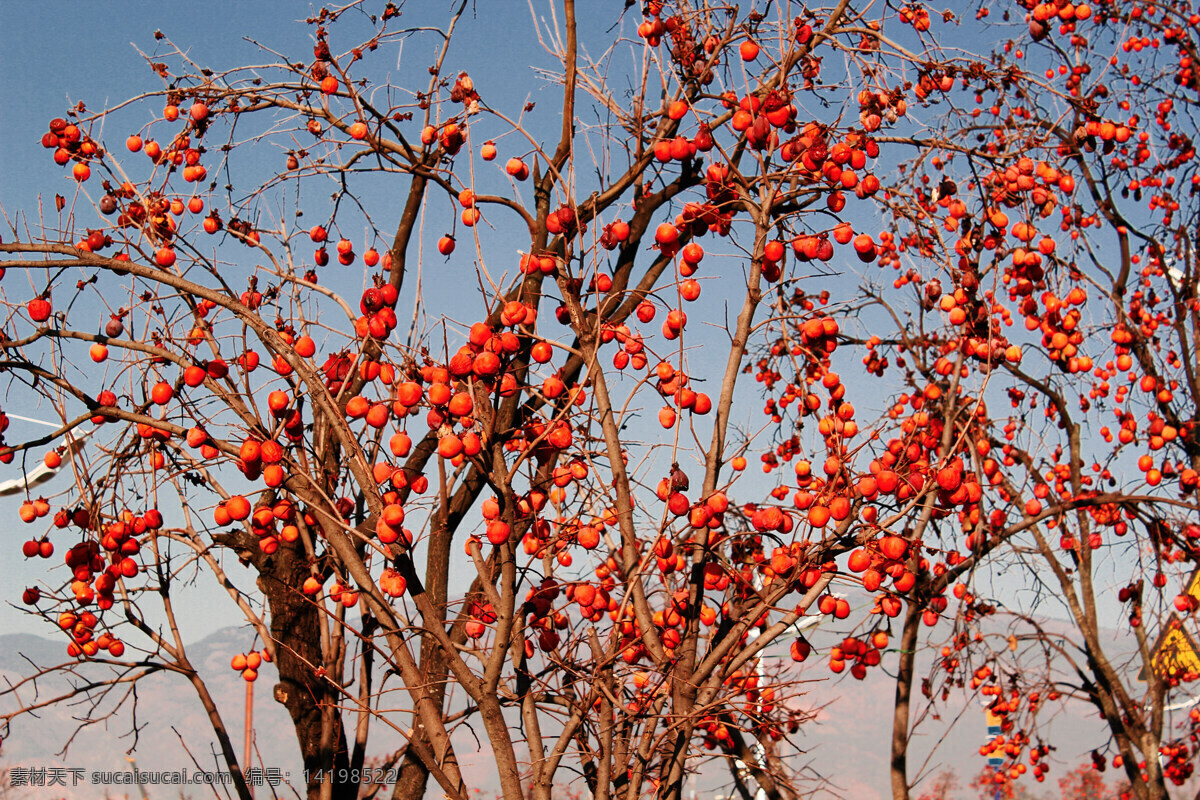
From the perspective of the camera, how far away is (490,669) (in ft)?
8.88

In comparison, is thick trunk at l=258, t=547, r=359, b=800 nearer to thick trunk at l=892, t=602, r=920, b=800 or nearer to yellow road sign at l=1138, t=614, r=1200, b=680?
thick trunk at l=892, t=602, r=920, b=800

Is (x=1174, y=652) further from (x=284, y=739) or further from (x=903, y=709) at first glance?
(x=284, y=739)

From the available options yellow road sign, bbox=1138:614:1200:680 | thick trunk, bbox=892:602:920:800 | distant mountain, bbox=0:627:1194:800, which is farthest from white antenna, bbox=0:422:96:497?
distant mountain, bbox=0:627:1194:800

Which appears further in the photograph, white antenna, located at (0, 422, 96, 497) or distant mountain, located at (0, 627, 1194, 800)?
distant mountain, located at (0, 627, 1194, 800)

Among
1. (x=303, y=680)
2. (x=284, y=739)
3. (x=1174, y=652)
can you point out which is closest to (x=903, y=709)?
(x=1174, y=652)

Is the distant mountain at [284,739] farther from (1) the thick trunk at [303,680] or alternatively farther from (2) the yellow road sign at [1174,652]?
(1) the thick trunk at [303,680]

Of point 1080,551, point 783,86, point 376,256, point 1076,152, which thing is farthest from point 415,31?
point 1080,551

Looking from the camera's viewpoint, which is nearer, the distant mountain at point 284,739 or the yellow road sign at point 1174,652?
the yellow road sign at point 1174,652

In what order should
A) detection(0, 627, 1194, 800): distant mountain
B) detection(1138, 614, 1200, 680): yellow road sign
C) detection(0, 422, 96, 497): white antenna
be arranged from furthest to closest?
detection(0, 627, 1194, 800): distant mountain < detection(1138, 614, 1200, 680): yellow road sign < detection(0, 422, 96, 497): white antenna

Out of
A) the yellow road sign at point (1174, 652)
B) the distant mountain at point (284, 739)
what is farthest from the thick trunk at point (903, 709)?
the distant mountain at point (284, 739)

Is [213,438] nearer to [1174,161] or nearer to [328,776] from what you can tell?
[328,776]

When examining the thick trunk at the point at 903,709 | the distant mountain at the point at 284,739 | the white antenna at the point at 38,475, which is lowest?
the thick trunk at the point at 903,709

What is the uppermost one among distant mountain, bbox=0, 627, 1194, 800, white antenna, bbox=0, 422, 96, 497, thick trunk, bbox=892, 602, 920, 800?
distant mountain, bbox=0, 627, 1194, 800

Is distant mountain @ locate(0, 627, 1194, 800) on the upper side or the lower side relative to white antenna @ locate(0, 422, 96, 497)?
upper
